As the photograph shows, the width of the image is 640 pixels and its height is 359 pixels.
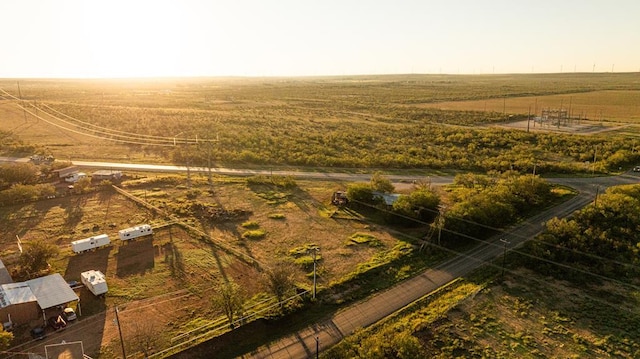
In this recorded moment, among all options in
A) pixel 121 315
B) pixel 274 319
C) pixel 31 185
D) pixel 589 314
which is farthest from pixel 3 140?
pixel 589 314

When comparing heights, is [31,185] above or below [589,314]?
above

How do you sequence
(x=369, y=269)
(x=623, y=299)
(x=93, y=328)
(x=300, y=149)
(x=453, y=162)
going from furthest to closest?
(x=300, y=149)
(x=453, y=162)
(x=369, y=269)
(x=623, y=299)
(x=93, y=328)

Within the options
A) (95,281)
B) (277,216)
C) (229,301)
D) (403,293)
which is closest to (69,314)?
(95,281)

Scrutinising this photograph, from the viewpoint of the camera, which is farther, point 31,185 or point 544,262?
point 31,185

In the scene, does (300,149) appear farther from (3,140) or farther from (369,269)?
(3,140)

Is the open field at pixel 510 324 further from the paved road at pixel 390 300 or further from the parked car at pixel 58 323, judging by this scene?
the parked car at pixel 58 323
